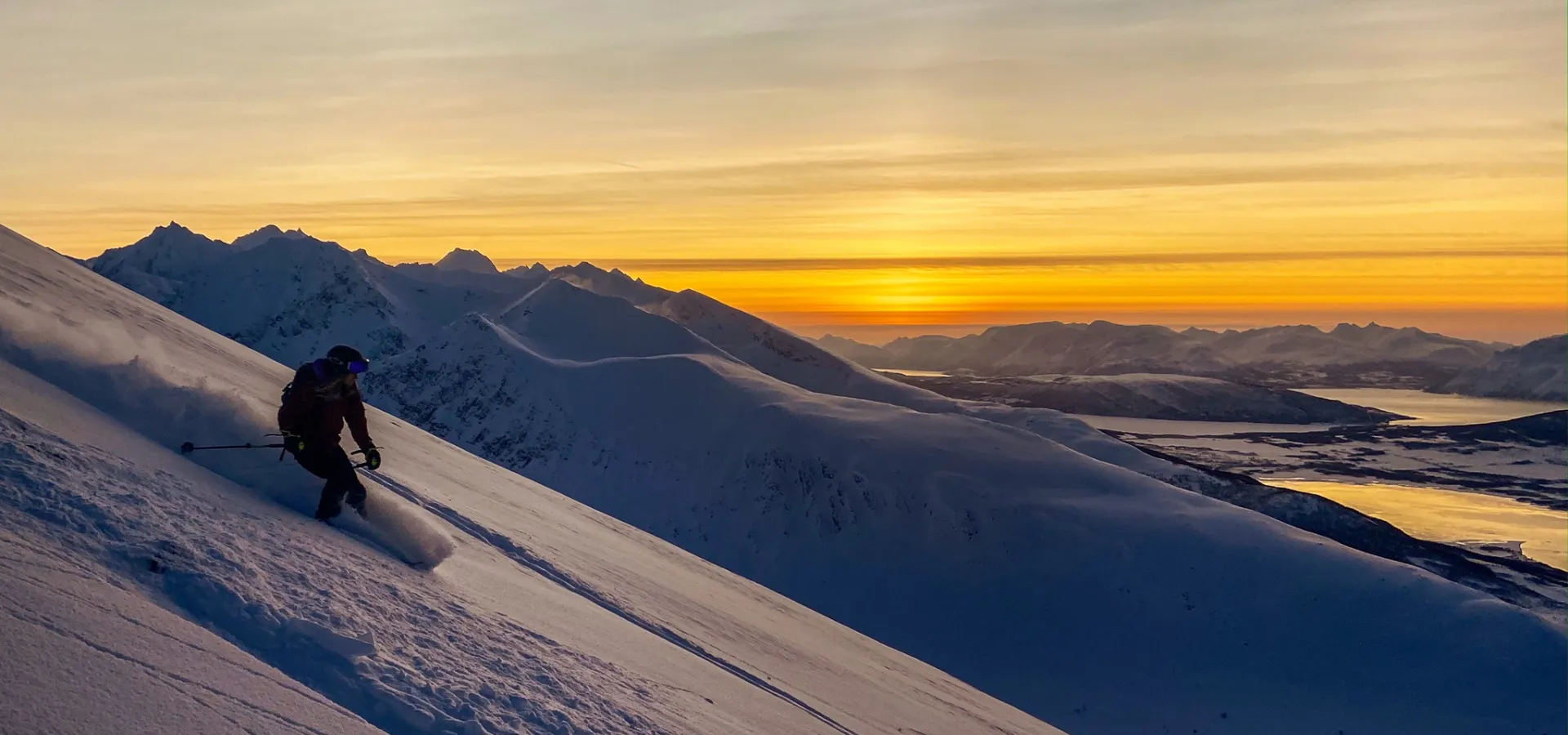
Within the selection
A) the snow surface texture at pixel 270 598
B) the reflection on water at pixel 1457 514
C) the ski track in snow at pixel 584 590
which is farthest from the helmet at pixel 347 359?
the reflection on water at pixel 1457 514

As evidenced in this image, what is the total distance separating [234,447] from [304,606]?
126 inches

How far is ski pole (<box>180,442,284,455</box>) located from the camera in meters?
9.15

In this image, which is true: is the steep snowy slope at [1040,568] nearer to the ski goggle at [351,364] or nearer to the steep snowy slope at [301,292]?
the ski goggle at [351,364]

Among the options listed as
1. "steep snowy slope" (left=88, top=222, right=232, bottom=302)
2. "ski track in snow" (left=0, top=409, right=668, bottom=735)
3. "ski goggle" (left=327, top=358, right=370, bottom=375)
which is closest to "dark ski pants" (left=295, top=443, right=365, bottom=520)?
"ski goggle" (left=327, top=358, right=370, bottom=375)

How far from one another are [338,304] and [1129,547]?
11682 centimetres

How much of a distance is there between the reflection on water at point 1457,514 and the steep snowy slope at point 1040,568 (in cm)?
3876

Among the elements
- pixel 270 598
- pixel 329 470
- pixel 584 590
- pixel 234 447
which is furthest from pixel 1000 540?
pixel 270 598

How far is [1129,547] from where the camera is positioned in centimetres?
4175

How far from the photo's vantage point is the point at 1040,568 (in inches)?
1642

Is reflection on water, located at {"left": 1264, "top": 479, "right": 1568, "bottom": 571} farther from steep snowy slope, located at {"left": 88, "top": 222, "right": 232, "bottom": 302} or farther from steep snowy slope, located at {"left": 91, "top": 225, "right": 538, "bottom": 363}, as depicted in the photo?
steep snowy slope, located at {"left": 88, "top": 222, "right": 232, "bottom": 302}

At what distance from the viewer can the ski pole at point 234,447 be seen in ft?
30.0

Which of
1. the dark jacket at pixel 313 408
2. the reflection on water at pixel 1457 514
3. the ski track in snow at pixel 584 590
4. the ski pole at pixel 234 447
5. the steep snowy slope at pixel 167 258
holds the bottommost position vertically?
the reflection on water at pixel 1457 514

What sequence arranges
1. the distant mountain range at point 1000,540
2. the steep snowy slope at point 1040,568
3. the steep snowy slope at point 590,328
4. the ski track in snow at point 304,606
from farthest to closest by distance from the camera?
the steep snowy slope at point 590,328 < the distant mountain range at point 1000,540 < the steep snowy slope at point 1040,568 < the ski track in snow at point 304,606

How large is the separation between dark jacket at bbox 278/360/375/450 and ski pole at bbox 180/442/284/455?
0.36 m
